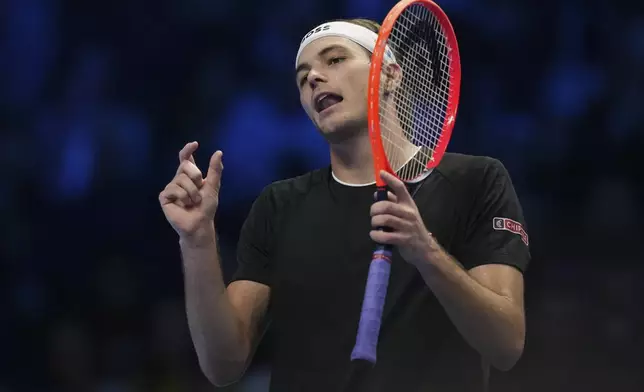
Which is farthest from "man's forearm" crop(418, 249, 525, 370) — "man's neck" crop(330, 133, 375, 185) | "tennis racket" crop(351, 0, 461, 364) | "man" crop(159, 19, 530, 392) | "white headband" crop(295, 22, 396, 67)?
"white headband" crop(295, 22, 396, 67)

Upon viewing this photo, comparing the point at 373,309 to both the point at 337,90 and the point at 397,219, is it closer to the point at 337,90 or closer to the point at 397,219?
the point at 397,219

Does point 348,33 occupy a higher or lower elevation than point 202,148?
higher

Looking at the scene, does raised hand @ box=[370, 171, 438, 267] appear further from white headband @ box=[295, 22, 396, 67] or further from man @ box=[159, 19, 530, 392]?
white headband @ box=[295, 22, 396, 67]

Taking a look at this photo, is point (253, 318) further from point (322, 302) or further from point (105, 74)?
point (105, 74)

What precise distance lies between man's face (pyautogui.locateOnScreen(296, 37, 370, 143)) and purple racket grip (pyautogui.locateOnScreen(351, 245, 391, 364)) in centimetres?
42

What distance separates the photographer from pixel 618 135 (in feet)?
12.6

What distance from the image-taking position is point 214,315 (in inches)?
74.7

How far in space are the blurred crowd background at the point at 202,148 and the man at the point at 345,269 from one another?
1723 millimetres

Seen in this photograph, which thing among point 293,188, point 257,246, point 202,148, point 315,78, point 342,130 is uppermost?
point 315,78

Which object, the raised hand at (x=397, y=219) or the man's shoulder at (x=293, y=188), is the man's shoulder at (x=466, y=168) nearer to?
the man's shoulder at (x=293, y=188)

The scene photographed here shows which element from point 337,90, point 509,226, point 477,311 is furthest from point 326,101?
point 477,311

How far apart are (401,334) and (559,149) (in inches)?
87.1

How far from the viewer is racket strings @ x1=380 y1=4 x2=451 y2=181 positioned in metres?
2.01

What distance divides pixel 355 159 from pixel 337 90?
173 millimetres
